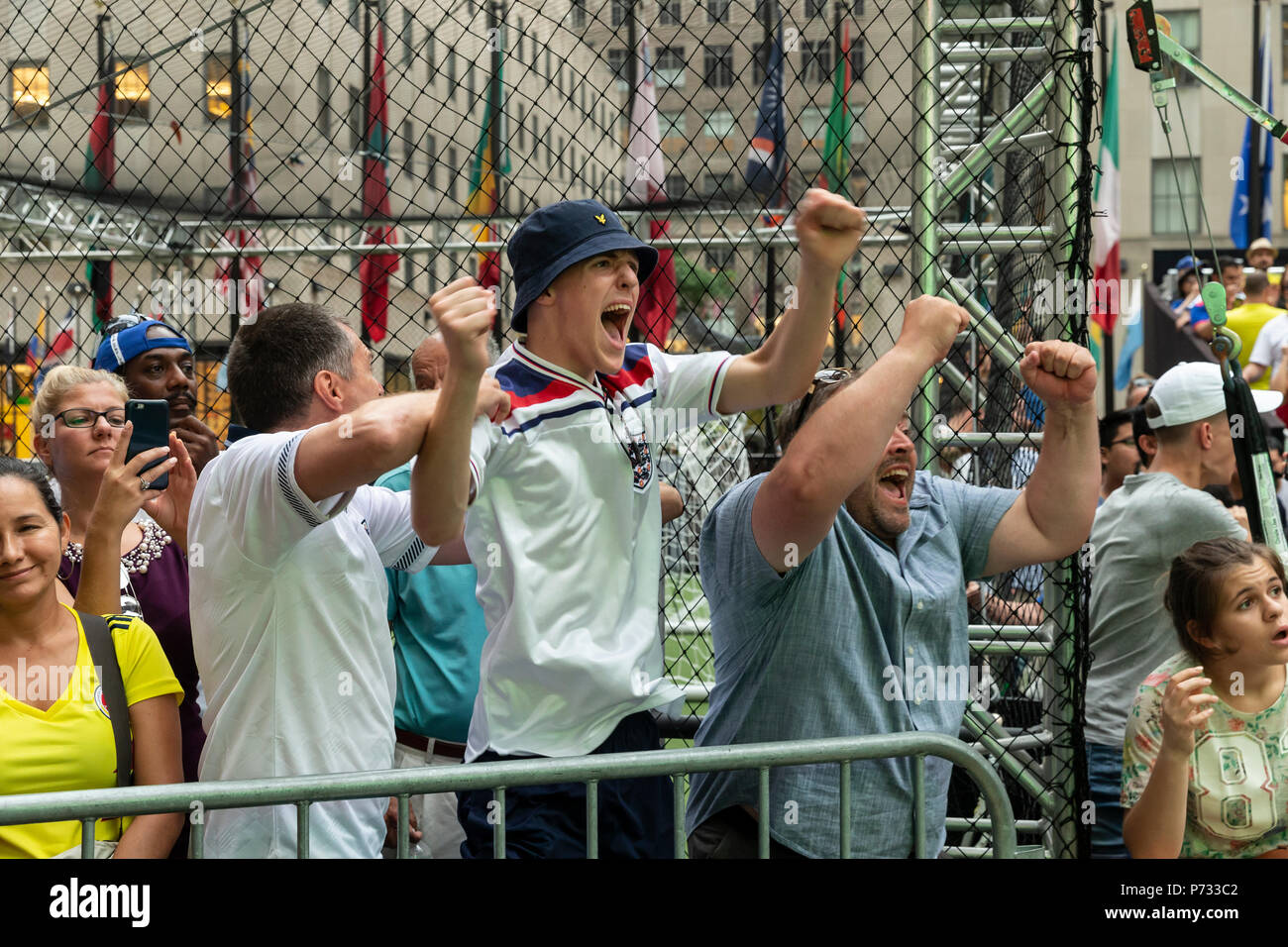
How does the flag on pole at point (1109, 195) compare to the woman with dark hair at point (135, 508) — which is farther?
the flag on pole at point (1109, 195)

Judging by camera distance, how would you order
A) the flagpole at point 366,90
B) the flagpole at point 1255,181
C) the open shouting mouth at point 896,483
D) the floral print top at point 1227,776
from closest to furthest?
1. the open shouting mouth at point 896,483
2. the floral print top at point 1227,776
3. the flagpole at point 366,90
4. the flagpole at point 1255,181

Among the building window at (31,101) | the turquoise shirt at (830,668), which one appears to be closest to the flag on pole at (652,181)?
the building window at (31,101)

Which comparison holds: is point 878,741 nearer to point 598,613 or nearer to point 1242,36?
point 598,613

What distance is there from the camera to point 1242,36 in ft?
81.3

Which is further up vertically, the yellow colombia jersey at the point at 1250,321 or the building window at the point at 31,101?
the building window at the point at 31,101

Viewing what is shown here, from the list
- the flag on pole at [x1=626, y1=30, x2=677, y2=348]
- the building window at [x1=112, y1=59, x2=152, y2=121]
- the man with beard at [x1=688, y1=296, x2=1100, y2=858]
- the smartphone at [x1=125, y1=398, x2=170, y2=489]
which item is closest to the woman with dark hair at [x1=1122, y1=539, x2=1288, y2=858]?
the man with beard at [x1=688, y1=296, x2=1100, y2=858]

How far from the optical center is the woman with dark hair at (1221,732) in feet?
9.57

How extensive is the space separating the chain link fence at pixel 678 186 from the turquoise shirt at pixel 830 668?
959 mm

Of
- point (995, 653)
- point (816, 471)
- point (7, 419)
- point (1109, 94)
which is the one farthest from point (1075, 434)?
point (7, 419)

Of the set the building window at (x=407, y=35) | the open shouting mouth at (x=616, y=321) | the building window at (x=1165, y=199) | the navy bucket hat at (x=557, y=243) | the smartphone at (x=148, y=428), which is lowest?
the smartphone at (x=148, y=428)

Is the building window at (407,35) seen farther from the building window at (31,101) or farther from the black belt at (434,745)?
the black belt at (434,745)
